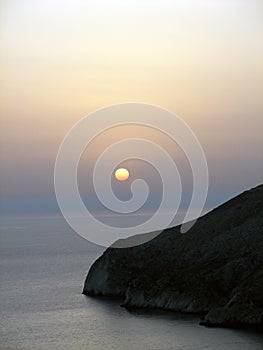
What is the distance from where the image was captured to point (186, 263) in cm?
4909

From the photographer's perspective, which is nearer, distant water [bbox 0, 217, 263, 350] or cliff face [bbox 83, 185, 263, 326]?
distant water [bbox 0, 217, 263, 350]

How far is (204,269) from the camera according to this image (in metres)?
46.4

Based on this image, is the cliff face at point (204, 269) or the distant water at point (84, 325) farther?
the cliff face at point (204, 269)

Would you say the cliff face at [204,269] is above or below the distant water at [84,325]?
above

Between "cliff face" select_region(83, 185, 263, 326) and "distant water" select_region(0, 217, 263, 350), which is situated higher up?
"cliff face" select_region(83, 185, 263, 326)

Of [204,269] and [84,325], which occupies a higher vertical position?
[204,269]

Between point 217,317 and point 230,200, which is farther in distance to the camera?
point 230,200

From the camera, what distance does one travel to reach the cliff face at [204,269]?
38156mm

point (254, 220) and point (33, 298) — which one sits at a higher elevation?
point (254, 220)

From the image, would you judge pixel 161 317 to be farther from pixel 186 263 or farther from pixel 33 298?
pixel 33 298

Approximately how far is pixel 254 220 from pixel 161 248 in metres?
7.50

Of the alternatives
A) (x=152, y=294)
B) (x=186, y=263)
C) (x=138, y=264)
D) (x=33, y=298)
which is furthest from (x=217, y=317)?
(x=33, y=298)

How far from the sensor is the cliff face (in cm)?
3816

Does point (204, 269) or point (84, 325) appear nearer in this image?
point (84, 325)
